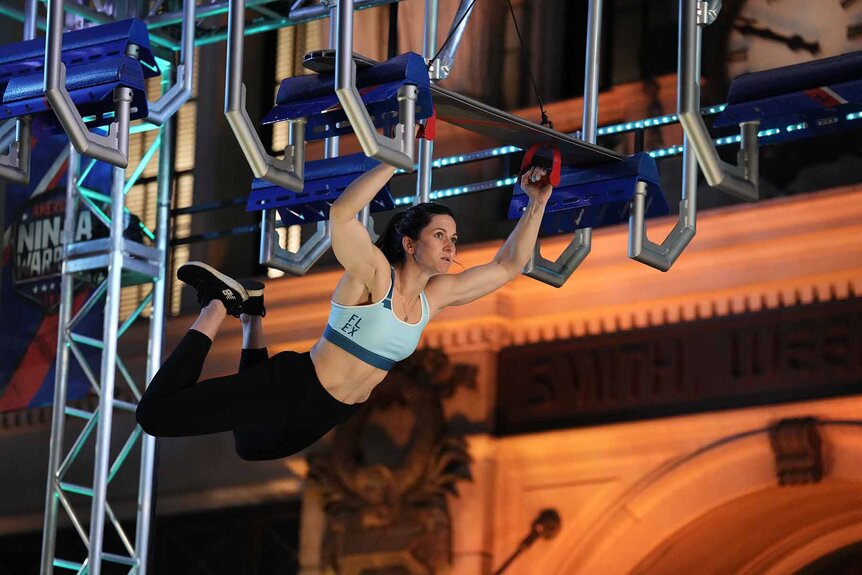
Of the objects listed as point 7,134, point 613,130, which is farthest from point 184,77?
point 613,130

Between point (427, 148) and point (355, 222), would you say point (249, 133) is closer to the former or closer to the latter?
point (355, 222)

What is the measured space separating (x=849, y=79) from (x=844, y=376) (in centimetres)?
250

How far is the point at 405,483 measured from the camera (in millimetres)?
7938

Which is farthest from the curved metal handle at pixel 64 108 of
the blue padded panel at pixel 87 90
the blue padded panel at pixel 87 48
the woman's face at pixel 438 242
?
the woman's face at pixel 438 242

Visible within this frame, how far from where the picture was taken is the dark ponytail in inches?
185

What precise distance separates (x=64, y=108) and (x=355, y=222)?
2.93 feet

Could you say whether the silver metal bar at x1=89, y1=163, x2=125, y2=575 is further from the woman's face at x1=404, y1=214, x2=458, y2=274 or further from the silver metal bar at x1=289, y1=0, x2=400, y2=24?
the woman's face at x1=404, y1=214, x2=458, y2=274

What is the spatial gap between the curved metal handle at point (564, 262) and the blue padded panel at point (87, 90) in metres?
1.32

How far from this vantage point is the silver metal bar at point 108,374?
6754mm

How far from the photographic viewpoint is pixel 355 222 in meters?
4.41

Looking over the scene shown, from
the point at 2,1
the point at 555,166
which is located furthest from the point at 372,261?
the point at 2,1

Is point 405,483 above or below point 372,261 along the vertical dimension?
above

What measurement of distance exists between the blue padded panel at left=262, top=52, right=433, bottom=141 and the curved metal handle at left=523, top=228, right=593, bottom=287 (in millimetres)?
838

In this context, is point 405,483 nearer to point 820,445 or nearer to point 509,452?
point 509,452
